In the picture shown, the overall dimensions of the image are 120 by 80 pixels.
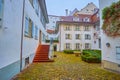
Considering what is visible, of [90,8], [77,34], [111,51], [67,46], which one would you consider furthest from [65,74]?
[90,8]

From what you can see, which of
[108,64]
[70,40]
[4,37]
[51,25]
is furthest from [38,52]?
[51,25]

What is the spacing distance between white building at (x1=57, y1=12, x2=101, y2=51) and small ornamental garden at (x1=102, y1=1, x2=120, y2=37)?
2175 cm

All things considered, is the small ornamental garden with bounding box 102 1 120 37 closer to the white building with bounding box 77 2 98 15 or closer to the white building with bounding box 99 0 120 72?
the white building with bounding box 99 0 120 72

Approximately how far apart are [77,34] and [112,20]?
75.1 feet

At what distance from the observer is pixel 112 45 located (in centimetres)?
741

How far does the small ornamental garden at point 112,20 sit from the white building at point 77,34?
2175 cm

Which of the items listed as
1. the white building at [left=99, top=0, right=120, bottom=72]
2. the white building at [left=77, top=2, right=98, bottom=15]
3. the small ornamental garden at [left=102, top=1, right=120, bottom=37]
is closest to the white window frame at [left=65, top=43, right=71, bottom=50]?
the white building at [left=77, top=2, right=98, bottom=15]

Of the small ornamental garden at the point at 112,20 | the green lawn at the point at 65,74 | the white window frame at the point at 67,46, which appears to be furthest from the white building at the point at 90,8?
the green lawn at the point at 65,74

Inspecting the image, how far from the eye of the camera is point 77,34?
29.8 m

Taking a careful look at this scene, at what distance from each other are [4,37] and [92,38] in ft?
89.7

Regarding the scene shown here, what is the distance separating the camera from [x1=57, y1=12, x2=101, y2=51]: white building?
2939cm

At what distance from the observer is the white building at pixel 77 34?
2939cm

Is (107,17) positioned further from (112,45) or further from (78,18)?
(78,18)

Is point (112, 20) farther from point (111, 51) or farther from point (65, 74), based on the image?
point (65, 74)
